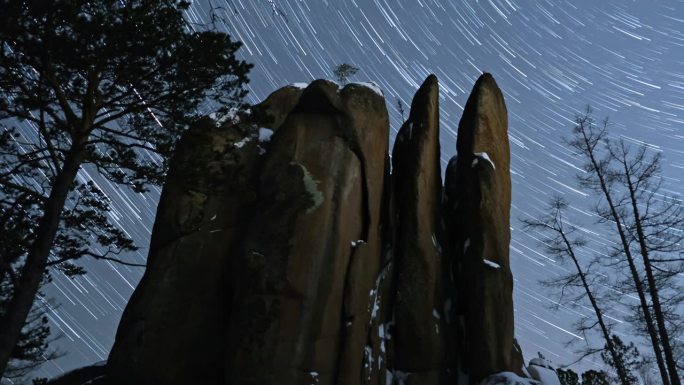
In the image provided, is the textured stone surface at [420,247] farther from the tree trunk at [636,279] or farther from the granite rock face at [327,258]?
the tree trunk at [636,279]

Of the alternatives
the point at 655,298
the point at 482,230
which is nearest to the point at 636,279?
the point at 655,298

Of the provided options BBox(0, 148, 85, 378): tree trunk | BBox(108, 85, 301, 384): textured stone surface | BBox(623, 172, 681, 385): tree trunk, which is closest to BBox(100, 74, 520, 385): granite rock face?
BBox(108, 85, 301, 384): textured stone surface

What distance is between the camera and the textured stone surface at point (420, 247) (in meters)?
11.1

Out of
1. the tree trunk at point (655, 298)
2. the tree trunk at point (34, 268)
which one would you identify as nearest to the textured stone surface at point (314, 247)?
the tree trunk at point (34, 268)

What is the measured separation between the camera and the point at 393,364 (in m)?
11.1

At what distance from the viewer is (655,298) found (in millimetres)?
13070

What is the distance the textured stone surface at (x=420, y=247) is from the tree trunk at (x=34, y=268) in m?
7.66

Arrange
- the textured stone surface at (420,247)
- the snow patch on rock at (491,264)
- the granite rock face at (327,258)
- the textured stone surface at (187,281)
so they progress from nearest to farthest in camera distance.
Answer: the granite rock face at (327,258) → the textured stone surface at (187,281) → the textured stone surface at (420,247) → the snow patch on rock at (491,264)

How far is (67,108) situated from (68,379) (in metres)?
7.09

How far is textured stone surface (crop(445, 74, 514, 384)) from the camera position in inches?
430

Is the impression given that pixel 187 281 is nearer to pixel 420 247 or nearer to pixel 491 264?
pixel 420 247

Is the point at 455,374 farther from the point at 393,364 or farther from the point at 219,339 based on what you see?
the point at 219,339

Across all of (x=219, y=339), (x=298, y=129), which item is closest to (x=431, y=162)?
(x=298, y=129)

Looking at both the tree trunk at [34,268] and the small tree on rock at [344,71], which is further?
the small tree on rock at [344,71]
